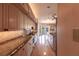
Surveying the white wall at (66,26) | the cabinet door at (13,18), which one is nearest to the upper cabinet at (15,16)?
the cabinet door at (13,18)

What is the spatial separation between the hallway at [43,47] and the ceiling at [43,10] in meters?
0.24

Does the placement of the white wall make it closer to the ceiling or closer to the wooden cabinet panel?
the ceiling

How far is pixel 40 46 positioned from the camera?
147 cm

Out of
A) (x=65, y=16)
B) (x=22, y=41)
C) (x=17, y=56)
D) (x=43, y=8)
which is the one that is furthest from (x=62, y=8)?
(x=17, y=56)

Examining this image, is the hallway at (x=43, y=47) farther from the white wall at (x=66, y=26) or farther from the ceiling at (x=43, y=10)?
the ceiling at (x=43, y=10)

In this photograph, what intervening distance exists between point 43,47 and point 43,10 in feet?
1.46

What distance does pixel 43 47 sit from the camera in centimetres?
150

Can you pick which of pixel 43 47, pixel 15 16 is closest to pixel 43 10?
pixel 15 16

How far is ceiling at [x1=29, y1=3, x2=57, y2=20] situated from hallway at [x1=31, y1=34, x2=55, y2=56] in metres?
0.24

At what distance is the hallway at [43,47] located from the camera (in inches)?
56.1

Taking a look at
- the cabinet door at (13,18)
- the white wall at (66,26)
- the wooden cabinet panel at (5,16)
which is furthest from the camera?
the white wall at (66,26)

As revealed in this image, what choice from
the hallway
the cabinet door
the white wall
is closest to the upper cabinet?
the cabinet door

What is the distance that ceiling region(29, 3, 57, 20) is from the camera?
56.3 inches

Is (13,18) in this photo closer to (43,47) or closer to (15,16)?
(15,16)
